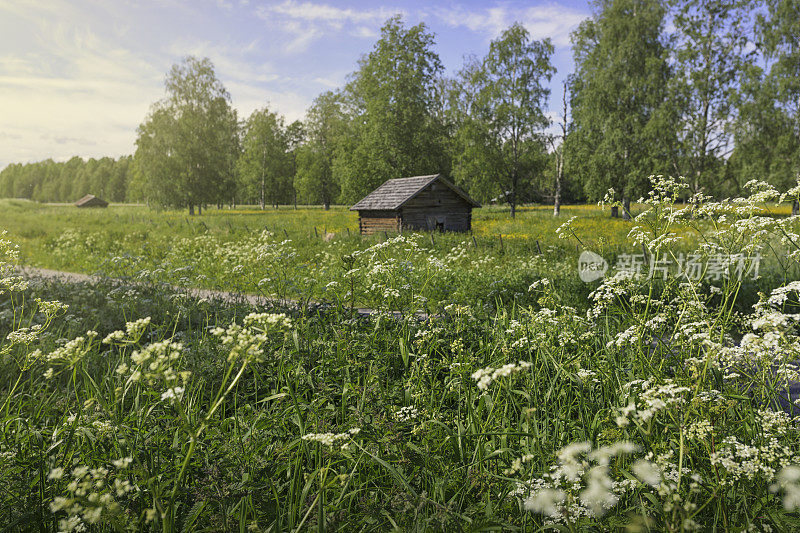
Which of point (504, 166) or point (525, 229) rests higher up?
point (504, 166)

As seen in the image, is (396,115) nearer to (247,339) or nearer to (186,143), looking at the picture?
(186,143)

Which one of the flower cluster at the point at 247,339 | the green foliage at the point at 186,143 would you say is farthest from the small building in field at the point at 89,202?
the flower cluster at the point at 247,339

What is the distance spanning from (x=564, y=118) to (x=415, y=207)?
22146 mm

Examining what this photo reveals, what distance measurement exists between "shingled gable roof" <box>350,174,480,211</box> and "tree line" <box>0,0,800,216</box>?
37.6 ft

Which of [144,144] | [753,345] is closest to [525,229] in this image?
[753,345]

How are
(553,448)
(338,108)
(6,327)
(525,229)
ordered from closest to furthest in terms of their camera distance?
(553,448)
(6,327)
(525,229)
(338,108)

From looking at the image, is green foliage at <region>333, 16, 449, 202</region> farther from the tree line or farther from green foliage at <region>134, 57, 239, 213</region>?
green foliage at <region>134, 57, 239, 213</region>

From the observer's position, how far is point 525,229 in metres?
25.2

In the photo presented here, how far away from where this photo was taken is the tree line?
2670cm

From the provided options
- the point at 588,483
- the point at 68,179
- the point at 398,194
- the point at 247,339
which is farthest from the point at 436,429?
the point at 68,179

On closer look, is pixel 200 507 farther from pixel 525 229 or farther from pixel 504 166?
pixel 504 166

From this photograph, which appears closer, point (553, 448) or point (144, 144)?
point (553, 448)

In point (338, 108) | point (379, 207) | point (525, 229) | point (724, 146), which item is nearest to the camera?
point (379, 207)

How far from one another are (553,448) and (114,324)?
6.50 meters
